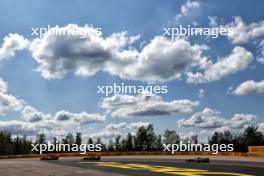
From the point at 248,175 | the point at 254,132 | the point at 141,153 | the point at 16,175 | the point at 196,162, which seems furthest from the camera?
the point at 254,132

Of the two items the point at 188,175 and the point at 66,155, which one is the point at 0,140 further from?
the point at 188,175

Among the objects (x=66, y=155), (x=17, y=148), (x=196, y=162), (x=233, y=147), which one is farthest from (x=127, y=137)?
(x=196, y=162)

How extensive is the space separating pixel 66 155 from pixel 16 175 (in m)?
61.9

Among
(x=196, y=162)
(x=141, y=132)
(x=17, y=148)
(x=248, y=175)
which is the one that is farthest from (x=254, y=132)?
(x=248, y=175)

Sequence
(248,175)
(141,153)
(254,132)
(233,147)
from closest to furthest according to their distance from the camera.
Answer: (248,175)
(141,153)
(233,147)
(254,132)

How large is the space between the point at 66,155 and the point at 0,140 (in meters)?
110

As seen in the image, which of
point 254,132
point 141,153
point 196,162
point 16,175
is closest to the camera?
point 16,175

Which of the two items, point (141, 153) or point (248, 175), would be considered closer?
point (248, 175)

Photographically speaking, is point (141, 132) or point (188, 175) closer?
point (188, 175)

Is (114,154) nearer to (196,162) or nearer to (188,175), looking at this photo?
(196,162)

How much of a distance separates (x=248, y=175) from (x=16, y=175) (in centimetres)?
1954

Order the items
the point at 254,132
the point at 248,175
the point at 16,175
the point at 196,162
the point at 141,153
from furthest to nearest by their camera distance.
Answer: the point at 254,132 → the point at 141,153 → the point at 196,162 → the point at 16,175 → the point at 248,175

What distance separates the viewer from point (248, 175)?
3378cm

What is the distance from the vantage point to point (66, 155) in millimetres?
97562
